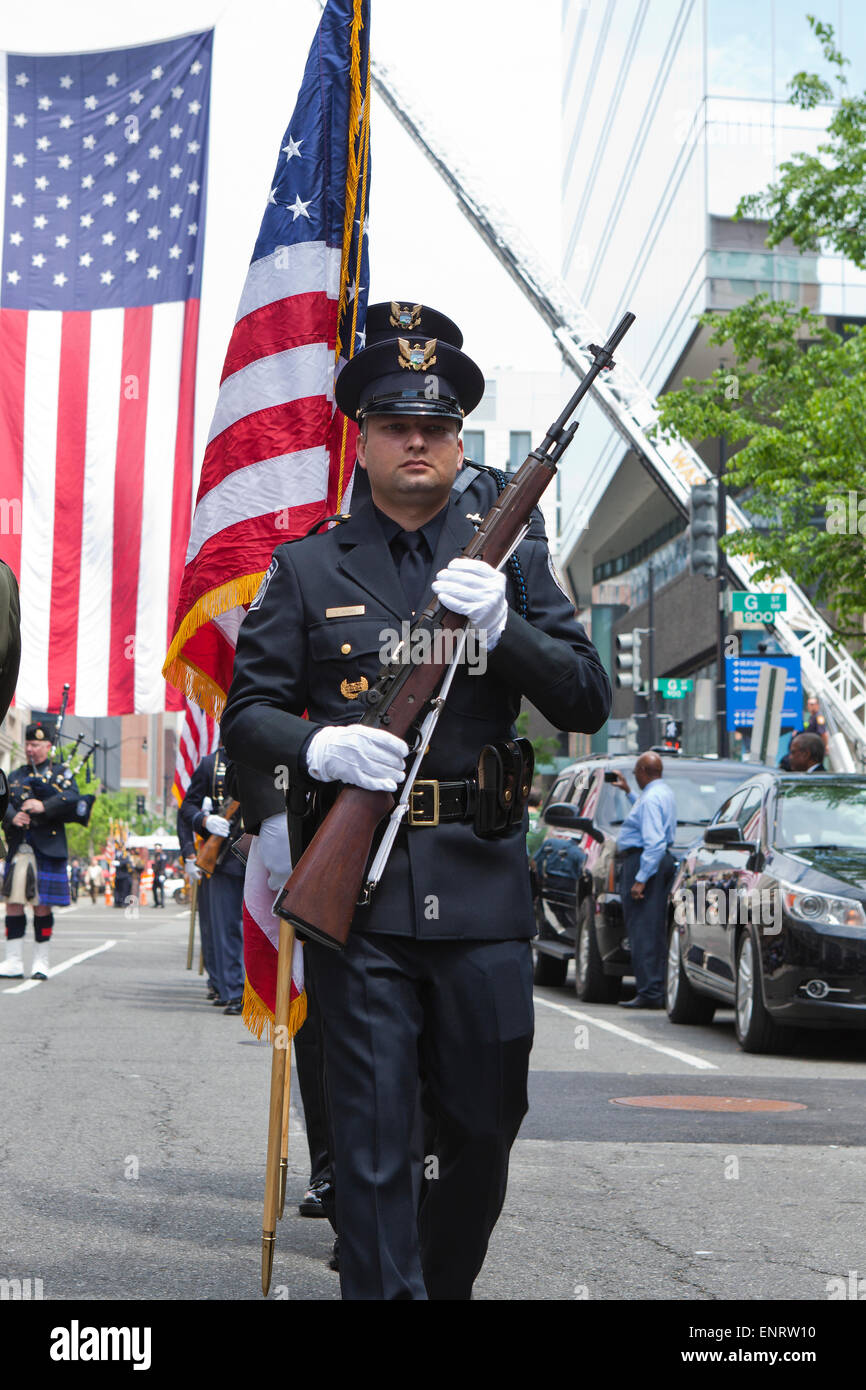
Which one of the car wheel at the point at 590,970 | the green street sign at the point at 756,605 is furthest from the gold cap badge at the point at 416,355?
the green street sign at the point at 756,605

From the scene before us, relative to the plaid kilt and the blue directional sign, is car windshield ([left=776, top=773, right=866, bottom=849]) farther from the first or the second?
the blue directional sign

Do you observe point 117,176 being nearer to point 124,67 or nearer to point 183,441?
point 124,67

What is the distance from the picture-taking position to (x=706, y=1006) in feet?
44.7

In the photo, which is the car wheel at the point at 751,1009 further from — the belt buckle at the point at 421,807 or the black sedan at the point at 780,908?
the belt buckle at the point at 421,807

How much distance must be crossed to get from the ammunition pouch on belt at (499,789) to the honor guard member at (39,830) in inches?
476

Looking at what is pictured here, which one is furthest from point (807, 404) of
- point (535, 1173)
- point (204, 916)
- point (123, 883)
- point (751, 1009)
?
point (123, 883)

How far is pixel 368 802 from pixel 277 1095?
1457 mm

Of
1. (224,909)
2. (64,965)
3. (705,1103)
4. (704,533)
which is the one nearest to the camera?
(705,1103)

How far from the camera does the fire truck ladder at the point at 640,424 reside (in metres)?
33.5

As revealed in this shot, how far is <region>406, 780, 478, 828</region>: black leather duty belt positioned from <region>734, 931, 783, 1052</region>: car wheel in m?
7.49

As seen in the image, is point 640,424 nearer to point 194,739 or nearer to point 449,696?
point 194,739

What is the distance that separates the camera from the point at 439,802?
3.88m

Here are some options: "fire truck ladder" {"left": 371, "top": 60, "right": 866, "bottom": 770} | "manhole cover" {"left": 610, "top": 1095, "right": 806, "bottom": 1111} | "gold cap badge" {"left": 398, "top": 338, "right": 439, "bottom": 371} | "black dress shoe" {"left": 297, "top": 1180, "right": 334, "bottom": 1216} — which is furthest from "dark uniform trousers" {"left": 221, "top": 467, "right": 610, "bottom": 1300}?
"fire truck ladder" {"left": 371, "top": 60, "right": 866, "bottom": 770}

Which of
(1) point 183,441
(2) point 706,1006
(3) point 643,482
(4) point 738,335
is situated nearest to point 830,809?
(2) point 706,1006
